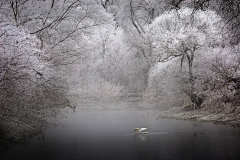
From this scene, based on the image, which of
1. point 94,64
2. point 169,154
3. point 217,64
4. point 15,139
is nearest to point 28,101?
point 15,139

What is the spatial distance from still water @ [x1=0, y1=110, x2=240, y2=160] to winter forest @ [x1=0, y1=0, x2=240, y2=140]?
0.81 metres

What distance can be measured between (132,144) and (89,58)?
622 cm

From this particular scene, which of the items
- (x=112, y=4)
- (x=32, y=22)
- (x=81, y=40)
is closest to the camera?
(x=32, y=22)

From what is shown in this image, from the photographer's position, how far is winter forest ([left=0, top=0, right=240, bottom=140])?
799 cm

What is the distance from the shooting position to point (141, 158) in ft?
27.0

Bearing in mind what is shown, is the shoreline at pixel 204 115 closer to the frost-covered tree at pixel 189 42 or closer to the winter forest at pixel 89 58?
the winter forest at pixel 89 58

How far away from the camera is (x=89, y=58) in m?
14.9

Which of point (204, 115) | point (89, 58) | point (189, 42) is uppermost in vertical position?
point (189, 42)

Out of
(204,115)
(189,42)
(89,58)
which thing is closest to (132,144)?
(89,58)

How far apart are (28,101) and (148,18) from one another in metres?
18.0

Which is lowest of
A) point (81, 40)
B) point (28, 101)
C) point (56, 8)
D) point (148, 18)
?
point (28, 101)

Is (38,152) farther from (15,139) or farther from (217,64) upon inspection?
(217,64)

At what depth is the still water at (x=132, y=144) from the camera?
836 centimetres

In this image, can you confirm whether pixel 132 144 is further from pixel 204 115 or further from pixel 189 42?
pixel 189 42
